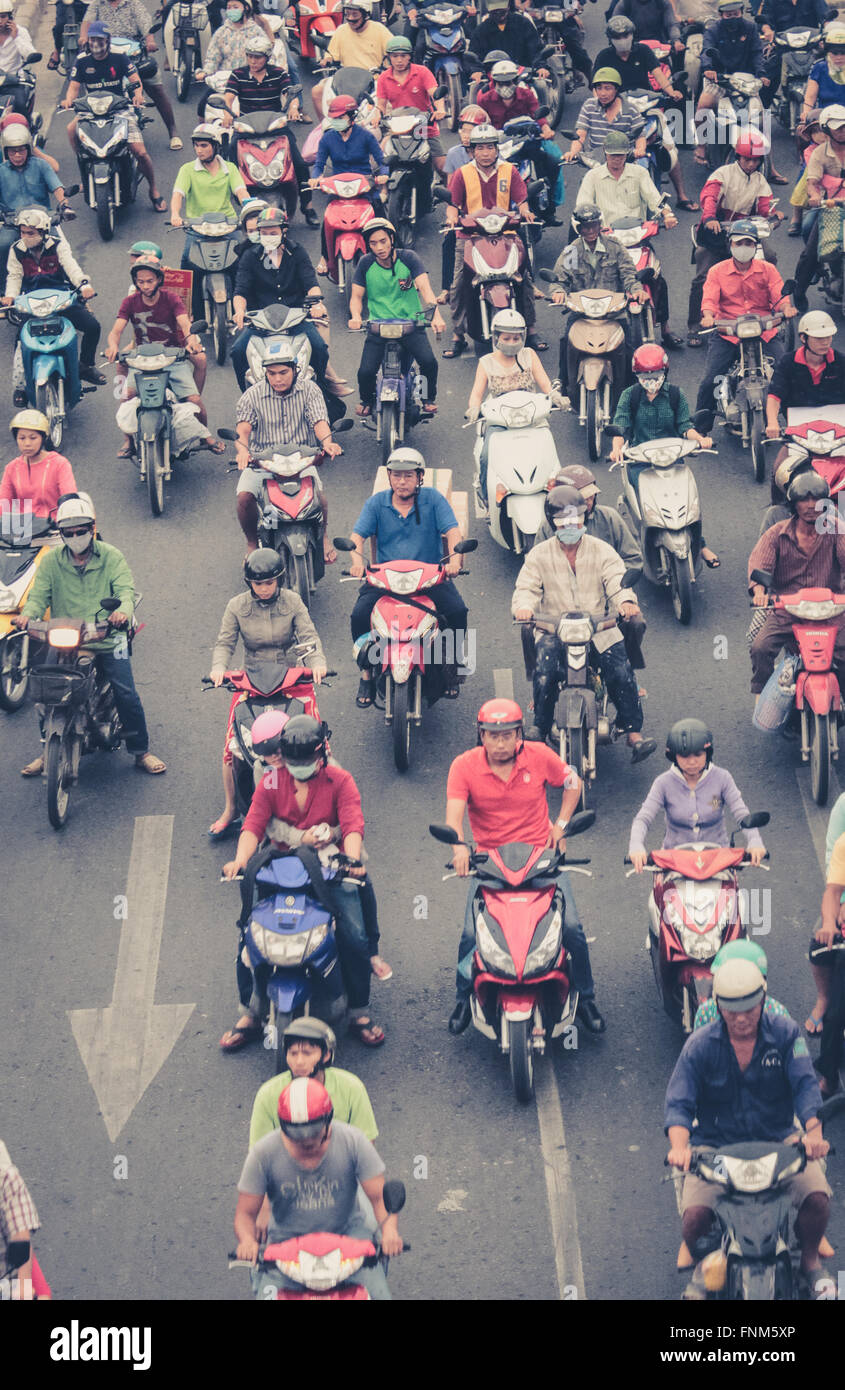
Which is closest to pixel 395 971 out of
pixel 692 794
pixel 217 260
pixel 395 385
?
pixel 692 794

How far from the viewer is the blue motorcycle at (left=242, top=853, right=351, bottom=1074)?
13422 mm

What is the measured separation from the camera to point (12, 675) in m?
18.2

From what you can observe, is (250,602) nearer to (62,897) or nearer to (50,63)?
(62,897)

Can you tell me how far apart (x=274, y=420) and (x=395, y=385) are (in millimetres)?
1940

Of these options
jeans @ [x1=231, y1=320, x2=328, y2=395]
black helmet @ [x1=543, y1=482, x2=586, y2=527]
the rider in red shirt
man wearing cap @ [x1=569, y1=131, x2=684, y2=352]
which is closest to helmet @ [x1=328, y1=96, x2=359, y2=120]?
man wearing cap @ [x1=569, y1=131, x2=684, y2=352]

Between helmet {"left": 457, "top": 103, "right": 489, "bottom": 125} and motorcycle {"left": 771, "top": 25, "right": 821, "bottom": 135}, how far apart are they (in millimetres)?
3989

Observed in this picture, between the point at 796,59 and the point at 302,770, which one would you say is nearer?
the point at 302,770

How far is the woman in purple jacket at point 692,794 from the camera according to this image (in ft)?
45.9

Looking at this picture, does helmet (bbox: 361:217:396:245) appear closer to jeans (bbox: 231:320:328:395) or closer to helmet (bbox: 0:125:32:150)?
jeans (bbox: 231:320:328:395)

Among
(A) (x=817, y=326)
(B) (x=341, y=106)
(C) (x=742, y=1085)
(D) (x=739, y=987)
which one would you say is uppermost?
(B) (x=341, y=106)

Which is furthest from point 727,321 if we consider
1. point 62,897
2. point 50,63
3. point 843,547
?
point 50,63

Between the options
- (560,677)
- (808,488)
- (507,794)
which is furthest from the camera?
(560,677)

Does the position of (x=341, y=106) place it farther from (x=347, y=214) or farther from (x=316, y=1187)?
(x=316, y=1187)

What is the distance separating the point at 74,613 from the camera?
17.0 meters
